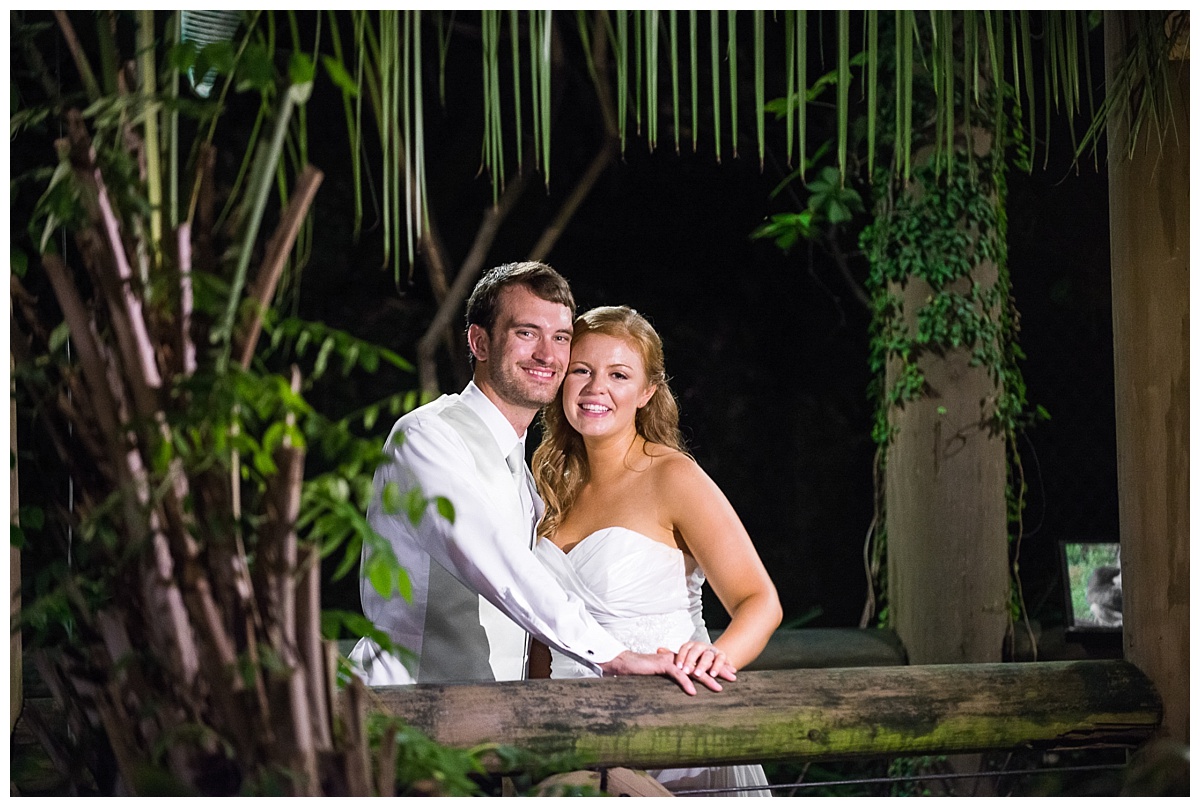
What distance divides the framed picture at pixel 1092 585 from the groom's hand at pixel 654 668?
2354 mm

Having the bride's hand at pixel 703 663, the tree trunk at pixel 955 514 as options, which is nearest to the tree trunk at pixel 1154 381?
the bride's hand at pixel 703 663

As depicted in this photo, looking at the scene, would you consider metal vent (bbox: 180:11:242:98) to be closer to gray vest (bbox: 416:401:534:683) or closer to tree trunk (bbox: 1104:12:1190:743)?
gray vest (bbox: 416:401:534:683)

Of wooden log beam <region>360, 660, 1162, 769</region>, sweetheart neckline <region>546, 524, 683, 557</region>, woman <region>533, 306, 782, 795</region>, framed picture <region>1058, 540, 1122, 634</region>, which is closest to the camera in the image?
wooden log beam <region>360, 660, 1162, 769</region>

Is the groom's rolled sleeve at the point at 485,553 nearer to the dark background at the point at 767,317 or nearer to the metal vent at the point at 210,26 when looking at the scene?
the metal vent at the point at 210,26

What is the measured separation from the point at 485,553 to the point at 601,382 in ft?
2.31

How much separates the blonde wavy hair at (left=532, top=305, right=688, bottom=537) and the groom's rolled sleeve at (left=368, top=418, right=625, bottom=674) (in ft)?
1.54

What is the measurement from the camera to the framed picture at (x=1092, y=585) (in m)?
3.94

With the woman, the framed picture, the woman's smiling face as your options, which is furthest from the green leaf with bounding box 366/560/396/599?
the framed picture

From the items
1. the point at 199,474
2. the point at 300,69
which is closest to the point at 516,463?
the point at 199,474

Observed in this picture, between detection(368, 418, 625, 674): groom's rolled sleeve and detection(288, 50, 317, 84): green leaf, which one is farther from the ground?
detection(288, 50, 317, 84): green leaf

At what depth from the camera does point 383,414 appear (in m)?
5.09

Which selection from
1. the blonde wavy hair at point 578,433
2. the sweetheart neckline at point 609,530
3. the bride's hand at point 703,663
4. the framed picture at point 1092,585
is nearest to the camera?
the bride's hand at point 703,663

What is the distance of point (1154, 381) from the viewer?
7.61 ft

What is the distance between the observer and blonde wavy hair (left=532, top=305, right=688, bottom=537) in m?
2.89
